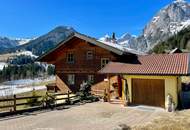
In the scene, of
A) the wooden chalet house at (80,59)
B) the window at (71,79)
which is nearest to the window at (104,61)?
the wooden chalet house at (80,59)

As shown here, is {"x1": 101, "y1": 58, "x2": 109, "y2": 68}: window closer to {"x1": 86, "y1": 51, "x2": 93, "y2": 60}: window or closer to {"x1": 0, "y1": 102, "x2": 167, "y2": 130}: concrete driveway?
{"x1": 86, "y1": 51, "x2": 93, "y2": 60}: window

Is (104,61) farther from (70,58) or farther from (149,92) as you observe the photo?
(149,92)

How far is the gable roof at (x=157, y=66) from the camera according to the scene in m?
19.2

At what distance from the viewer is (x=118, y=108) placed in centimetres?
2012

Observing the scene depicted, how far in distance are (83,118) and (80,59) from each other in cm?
1433

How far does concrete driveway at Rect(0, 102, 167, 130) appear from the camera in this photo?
47.7ft

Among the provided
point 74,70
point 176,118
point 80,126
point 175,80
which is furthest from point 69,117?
point 74,70

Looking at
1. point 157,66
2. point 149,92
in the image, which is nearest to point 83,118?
point 149,92

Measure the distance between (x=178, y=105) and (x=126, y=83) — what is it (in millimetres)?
4391

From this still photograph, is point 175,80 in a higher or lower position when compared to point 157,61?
lower

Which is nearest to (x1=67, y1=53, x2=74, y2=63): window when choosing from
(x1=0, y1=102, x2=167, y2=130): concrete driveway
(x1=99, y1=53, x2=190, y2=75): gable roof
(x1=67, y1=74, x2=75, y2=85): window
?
(x1=67, y1=74, x2=75, y2=85): window

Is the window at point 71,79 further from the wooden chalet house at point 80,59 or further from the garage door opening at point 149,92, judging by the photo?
the garage door opening at point 149,92

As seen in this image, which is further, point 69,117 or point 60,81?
point 60,81

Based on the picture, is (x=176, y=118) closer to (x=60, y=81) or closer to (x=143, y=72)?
(x=143, y=72)
